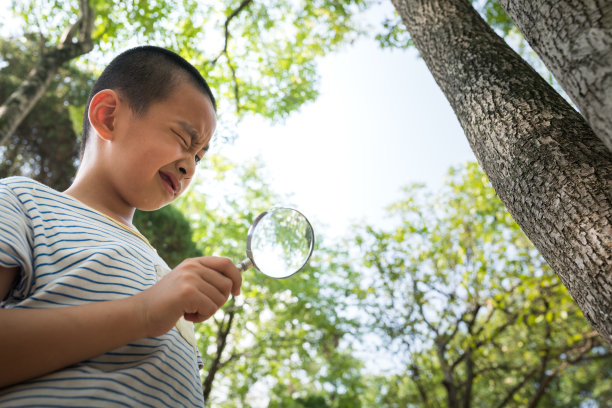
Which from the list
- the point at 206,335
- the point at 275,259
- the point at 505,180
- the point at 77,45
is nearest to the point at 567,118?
the point at 505,180

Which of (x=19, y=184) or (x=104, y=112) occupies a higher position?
(x=104, y=112)

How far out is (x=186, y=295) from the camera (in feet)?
3.39

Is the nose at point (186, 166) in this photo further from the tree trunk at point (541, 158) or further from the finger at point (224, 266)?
the tree trunk at point (541, 158)

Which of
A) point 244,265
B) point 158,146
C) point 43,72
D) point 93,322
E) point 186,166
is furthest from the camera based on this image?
point 43,72

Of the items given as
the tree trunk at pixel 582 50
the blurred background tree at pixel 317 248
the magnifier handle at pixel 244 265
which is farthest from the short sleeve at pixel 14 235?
the blurred background tree at pixel 317 248

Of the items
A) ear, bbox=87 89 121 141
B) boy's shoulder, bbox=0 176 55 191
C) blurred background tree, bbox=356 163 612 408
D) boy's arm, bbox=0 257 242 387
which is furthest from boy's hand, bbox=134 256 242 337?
blurred background tree, bbox=356 163 612 408

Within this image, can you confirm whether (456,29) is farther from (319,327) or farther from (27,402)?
(319,327)

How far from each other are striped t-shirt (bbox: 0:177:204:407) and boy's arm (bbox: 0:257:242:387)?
0.05m

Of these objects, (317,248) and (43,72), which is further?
(317,248)

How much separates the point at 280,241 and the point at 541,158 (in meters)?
0.99

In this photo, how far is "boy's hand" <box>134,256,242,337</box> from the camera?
3.40 feet

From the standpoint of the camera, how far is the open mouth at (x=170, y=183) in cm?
172

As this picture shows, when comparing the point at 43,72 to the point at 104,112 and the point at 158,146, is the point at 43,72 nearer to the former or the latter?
the point at 104,112

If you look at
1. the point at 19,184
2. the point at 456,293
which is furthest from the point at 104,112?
the point at 456,293
